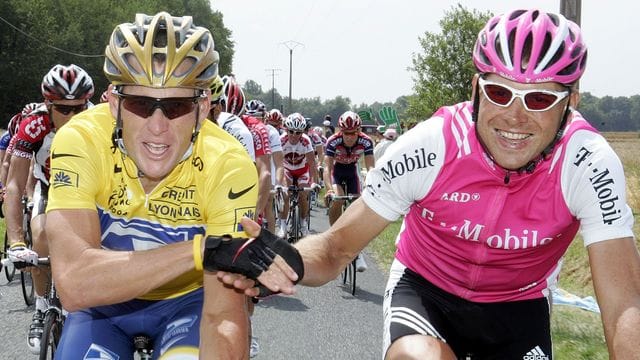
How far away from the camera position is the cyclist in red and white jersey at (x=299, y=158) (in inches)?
544

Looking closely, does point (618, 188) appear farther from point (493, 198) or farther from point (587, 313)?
point (587, 313)

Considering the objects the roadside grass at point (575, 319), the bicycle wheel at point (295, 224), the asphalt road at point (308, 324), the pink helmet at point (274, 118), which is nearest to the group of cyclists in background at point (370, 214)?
the roadside grass at point (575, 319)

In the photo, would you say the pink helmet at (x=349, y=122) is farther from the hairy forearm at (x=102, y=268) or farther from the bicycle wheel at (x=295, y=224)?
the hairy forearm at (x=102, y=268)

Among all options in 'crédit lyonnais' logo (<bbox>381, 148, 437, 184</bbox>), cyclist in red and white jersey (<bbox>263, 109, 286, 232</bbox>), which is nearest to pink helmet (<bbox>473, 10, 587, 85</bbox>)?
'crédit lyonnais' logo (<bbox>381, 148, 437, 184</bbox>)

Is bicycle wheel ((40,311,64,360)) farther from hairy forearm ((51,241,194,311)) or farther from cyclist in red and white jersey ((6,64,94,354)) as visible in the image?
hairy forearm ((51,241,194,311))

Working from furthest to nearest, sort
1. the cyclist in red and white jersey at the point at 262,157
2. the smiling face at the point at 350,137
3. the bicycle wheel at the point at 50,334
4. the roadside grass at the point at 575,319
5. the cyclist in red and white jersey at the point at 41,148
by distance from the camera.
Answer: the smiling face at the point at 350,137
the cyclist in red and white jersey at the point at 262,157
the roadside grass at the point at 575,319
the cyclist in red and white jersey at the point at 41,148
the bicycle wheel at the point at 50,334

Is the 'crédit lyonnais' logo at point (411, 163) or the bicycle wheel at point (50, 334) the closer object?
the 'crédit lyonnais' logo at point (411, 163)

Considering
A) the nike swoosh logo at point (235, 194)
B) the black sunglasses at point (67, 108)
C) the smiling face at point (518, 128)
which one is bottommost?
the nike swoosh logo at point (235, 194)

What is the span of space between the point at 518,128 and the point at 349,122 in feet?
26.6

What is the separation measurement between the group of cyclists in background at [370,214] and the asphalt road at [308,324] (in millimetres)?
3335

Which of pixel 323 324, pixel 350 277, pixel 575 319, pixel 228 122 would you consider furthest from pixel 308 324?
pixel 575 319

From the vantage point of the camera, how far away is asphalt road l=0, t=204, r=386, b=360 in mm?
6555

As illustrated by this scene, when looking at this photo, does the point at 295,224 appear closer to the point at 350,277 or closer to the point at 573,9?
the point at 350,277

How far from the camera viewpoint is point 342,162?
38.2 feet
